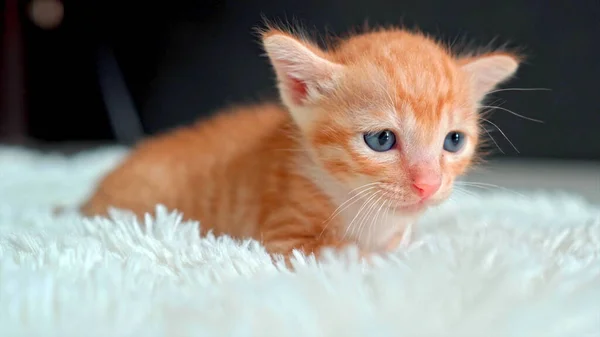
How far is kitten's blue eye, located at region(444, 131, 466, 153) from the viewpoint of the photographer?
3.46 feet

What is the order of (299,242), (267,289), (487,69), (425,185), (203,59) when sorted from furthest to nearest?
(203,59) → (487,69) → (299,242) → (425,185) → (267,289)

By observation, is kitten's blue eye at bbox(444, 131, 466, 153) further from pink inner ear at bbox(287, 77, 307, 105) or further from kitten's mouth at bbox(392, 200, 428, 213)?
pink inner ear at bbox(287, 77, 307, 105)

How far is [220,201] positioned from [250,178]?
0.30 feet

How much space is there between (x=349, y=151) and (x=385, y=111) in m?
0.09

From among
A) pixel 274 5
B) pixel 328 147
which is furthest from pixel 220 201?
pixel 274 5

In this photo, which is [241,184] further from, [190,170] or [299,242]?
[299,242]

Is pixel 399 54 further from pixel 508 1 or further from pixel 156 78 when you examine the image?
pixel 156 78

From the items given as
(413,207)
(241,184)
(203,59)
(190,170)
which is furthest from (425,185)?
(203,59)

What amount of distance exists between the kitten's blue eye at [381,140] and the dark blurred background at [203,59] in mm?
1227

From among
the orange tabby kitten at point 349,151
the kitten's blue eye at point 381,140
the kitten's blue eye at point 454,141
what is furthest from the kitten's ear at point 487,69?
the kitten's blue eye at point 381,140

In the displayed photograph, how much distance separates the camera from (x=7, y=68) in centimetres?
306

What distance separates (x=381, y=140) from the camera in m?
1.00

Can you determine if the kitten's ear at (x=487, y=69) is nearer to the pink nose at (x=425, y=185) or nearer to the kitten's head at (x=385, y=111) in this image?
the kitten's head at (x=385, y=111)

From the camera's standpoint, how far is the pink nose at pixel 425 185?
0.96 meters
